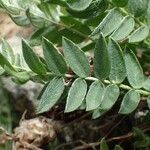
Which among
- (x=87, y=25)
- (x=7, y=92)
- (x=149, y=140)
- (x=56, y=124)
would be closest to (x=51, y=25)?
(x=87, y=25)

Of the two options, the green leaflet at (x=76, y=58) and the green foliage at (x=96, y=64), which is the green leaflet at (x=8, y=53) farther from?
the green leaflet at (x=76, y=58)

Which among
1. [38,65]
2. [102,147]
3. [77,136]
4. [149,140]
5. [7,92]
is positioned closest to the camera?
[38,65]

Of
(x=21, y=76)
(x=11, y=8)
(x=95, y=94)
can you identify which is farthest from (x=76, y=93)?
(x=11, y=8)

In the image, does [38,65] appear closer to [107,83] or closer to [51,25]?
[107,83]

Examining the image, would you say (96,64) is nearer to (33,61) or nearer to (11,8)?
(33,61)

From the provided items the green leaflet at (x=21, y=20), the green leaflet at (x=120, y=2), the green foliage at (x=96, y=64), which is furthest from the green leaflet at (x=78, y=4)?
the green leaflet at (x=21, y=20)

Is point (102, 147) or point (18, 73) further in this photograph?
point (102, 147)
